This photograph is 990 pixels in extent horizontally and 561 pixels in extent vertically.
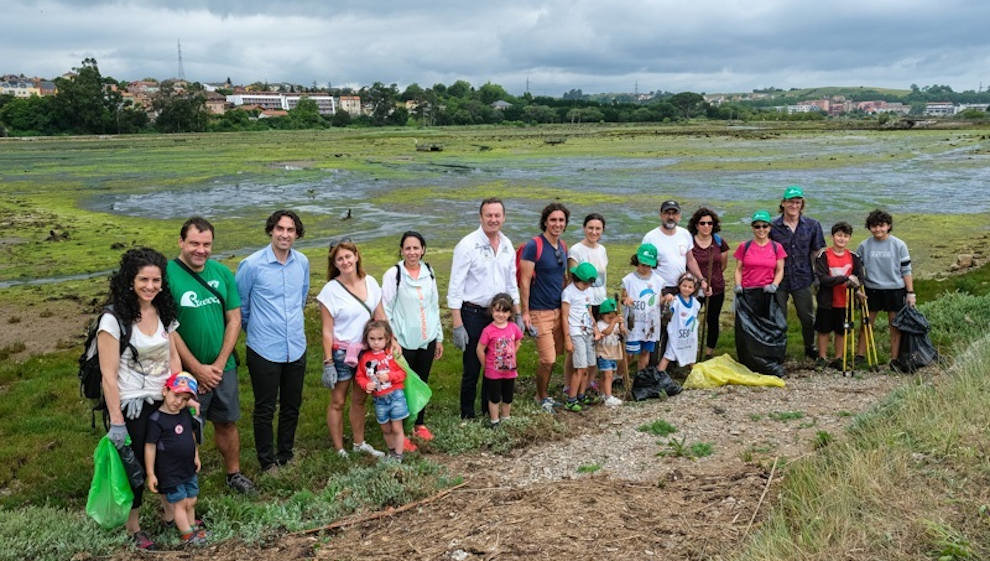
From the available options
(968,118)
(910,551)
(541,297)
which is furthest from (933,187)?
(968,118)

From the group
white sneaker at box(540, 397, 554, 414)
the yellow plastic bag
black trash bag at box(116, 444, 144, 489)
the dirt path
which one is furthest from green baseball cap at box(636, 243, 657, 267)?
black trash bag at box(116, 444, 144, 489)

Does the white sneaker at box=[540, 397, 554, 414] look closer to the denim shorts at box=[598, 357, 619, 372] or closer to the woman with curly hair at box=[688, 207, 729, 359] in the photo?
the denim shorts at box=[598, 357, 619, 372]

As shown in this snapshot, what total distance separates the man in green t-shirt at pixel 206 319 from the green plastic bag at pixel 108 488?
2.49 ft

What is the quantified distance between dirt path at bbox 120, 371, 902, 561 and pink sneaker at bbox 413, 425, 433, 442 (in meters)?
0.31

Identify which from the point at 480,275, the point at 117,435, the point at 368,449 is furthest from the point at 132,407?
the point at 480,275

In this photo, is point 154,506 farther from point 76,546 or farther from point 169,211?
point 169,211

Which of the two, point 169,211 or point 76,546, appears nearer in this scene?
point 76,546

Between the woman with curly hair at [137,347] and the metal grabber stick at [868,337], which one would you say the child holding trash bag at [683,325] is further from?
the woman with curly hair at [137,347]

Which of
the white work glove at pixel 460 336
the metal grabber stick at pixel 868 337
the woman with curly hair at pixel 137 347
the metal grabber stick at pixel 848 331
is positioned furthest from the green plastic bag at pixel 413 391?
the metal grabber stick at pixel 868 337

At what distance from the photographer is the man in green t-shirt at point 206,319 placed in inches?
187

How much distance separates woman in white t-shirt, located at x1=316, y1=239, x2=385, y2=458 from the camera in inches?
215

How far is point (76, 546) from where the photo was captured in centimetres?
438

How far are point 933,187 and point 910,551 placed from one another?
28.4 metres

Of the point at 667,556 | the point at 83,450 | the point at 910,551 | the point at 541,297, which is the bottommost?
the point at 83,450
